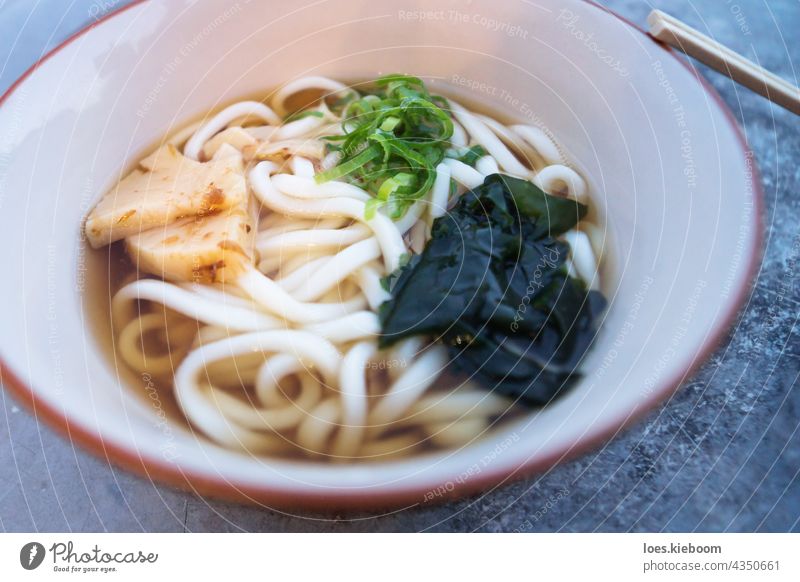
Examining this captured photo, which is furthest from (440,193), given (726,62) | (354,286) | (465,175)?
(726,62)

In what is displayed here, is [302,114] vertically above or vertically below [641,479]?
above

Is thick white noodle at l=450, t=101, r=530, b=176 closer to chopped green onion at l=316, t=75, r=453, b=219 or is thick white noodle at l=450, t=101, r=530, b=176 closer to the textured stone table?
chopped green onion at l=316, t=75, r=453, b=219

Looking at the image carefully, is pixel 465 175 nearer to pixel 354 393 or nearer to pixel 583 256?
pixel 583 256

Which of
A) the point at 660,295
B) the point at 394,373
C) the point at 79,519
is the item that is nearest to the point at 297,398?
the point at 394,373

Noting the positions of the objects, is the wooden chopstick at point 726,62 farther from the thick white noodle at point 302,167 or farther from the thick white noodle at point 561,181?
the thick white noodle at point 302,167

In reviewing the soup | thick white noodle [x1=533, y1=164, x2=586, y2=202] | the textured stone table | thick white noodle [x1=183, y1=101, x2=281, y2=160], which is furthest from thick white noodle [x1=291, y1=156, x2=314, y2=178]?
the textured stone table

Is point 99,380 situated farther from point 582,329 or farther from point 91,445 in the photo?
point 582,329
